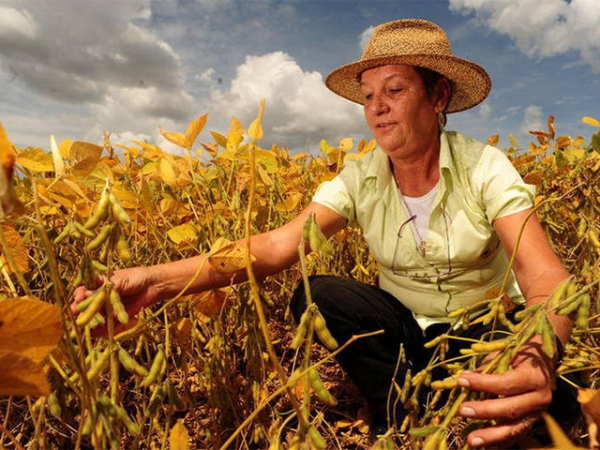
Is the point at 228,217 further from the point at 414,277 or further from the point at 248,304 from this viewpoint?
the point at 414,277

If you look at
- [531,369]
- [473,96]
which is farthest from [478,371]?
[473,96]

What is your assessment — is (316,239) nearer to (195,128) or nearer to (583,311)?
(583,311)

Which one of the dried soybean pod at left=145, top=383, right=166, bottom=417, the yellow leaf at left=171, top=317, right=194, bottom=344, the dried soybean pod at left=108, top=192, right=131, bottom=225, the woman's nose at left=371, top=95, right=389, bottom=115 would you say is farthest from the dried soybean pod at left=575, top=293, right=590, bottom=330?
the woman's nose at left=371, top=95, right=389, bottom=115

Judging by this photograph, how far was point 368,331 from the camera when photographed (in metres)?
1.50

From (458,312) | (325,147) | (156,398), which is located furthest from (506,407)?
(325,147)

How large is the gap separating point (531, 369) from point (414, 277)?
0.80 metres

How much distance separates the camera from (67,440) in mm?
1301

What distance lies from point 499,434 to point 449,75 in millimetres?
1130

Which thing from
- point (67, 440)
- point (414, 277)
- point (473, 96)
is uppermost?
point (473, 96)

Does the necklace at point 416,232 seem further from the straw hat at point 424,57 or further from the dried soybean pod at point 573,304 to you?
the dried soybean pod at point 573,304

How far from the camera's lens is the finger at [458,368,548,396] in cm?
68

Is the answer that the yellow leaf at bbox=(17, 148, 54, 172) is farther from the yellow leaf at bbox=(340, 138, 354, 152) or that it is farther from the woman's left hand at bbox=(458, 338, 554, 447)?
the yellow leaf at bbox=(340, 138, 354, 152)

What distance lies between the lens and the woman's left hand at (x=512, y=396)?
27.1 inches

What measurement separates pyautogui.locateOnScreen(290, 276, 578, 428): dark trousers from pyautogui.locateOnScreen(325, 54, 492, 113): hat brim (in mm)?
695
